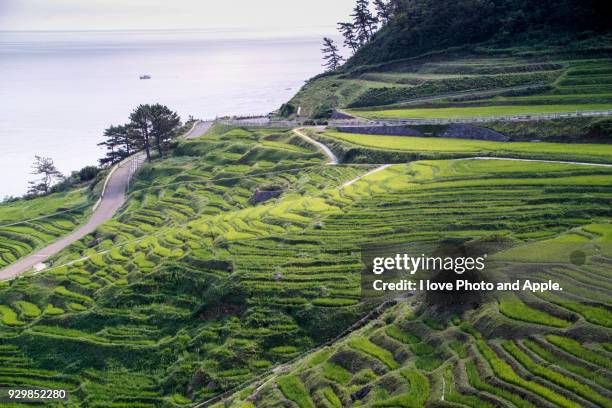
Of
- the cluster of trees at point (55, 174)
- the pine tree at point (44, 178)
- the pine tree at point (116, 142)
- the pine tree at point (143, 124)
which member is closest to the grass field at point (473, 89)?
the pine tree at point (143, 124)

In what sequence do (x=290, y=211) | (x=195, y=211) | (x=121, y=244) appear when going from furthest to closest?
(x=195, y=211) → (x=121, y=244) → (x=290, y=211)

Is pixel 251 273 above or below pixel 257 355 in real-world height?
above

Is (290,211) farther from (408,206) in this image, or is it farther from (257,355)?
(257,355)

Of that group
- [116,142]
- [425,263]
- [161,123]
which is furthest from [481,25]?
[425,263]

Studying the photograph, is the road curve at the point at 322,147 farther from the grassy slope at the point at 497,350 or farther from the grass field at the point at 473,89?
the grassy slope at the point at 497,350

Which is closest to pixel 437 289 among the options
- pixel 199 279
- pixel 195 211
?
pixel 199 279

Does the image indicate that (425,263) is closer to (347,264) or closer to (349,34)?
(347,264)

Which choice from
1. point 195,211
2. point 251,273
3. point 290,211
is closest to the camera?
point 251,273

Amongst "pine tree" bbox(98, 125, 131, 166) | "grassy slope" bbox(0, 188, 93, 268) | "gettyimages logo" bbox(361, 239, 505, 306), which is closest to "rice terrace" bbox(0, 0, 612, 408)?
"gettyimages logo" bbox(361, 239, 505, 306)

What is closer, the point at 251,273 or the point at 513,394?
the point at 513,394
